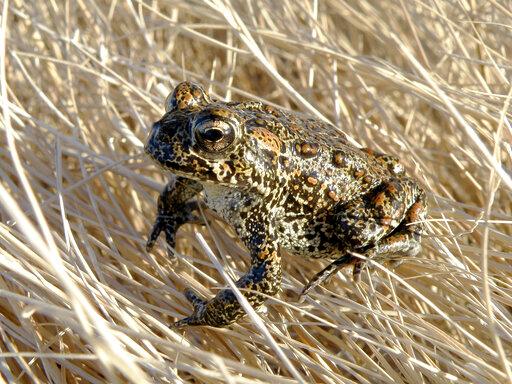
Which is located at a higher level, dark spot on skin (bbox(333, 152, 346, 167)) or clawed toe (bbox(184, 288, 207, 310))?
dark spot on skin (bbox(333, 152, 346, 167))

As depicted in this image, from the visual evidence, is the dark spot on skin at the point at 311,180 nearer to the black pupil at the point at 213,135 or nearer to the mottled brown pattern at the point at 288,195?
the mottled brown pattern at the point at 288,195

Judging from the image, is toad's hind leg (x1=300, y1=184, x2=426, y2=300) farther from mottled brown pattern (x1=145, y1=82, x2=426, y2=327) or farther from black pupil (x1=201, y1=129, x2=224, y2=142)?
black pupil (x1=201, y1=129, x2=224, y2=142)

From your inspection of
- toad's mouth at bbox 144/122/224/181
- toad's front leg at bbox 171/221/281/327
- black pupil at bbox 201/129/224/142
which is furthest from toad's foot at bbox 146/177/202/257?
black pupil at bbox 201/129/224/142

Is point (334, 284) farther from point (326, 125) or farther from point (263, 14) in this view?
point (263, 14)

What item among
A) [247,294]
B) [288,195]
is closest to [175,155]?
[288,195]

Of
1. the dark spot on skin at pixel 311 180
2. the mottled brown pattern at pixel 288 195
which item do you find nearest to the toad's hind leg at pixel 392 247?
the mottled brown pattern at pixel 288 195

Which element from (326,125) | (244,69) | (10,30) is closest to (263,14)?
(244,69)
